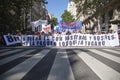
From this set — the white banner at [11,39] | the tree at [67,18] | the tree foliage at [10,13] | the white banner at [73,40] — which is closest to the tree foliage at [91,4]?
the tree foliage at [10,13]

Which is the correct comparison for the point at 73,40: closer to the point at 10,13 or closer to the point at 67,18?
the point at 10,13

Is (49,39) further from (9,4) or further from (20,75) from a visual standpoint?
(20,75)

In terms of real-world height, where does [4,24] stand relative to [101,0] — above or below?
below

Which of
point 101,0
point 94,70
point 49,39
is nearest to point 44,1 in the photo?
point 101,0

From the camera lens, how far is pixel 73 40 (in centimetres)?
2559

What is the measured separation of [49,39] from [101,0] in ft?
68.0

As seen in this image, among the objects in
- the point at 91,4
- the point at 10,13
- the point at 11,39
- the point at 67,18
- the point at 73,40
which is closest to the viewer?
the point at 11,39

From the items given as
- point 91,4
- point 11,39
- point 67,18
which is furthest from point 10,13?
point 67,18

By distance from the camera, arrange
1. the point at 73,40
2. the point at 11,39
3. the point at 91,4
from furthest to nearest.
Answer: the point at 91,4
the point at 73,40
the point at 11,39

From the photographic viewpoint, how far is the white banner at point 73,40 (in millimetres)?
25141

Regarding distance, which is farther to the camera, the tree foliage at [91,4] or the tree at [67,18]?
the tree at [67,18]

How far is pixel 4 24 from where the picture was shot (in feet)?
113

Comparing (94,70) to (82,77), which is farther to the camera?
(94,70)

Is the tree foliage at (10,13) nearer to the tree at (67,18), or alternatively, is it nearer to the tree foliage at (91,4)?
the tree foliage at (91,4)
